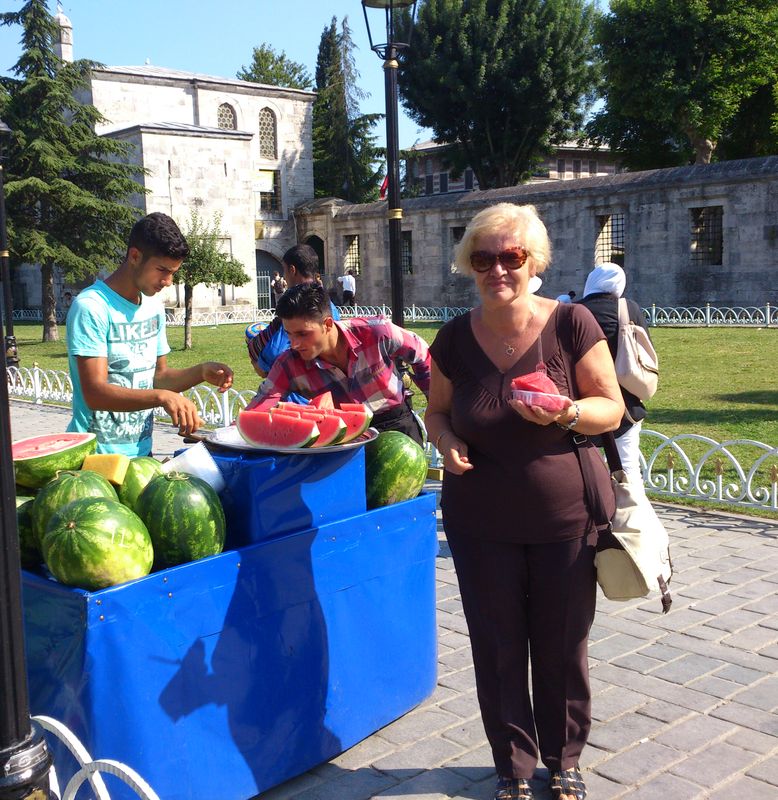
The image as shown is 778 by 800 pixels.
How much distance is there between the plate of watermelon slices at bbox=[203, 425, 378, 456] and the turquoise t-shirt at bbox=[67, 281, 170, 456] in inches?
29.0

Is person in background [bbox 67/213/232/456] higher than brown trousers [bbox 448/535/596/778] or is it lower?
higher

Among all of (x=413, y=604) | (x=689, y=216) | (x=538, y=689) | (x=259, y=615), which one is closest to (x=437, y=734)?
(x=413, y=604)

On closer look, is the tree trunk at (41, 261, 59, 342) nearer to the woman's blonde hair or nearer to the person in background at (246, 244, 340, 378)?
the person in background at (246, 244, 340, 378)

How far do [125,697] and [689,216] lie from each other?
3034cm

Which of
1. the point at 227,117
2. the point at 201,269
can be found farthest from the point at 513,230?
the point at 227,117

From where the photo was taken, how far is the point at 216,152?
42562 mm

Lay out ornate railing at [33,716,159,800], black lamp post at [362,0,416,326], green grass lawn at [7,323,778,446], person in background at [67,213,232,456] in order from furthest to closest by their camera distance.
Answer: green grass lawn at [7,323,778,446]
black lamp post at [362,0,416,326]
person in background at [67,213,232,456]
ornate railing at [33,716,159,800]

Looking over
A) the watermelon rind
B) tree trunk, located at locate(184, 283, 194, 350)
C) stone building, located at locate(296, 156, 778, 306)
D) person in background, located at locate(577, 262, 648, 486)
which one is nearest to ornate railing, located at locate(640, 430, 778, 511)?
A: person in background, located at locate(577, 262, 648, 486)

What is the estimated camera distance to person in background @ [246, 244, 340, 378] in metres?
5.68

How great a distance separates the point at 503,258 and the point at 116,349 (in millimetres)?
2119

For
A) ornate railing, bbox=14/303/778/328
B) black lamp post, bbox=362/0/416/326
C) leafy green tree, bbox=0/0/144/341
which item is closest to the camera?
black lamp post, bbox=362/0/416/326

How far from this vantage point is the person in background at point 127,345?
4.31 meters

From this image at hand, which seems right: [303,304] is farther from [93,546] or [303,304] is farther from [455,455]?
[93,546]

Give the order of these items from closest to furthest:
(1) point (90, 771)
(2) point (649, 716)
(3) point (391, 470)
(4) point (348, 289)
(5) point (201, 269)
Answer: (1) point (90, 771) → (3) point (391, 470) → (2) point (649, 716) → (5) point (201, 269) → (4) point (348, 289)
